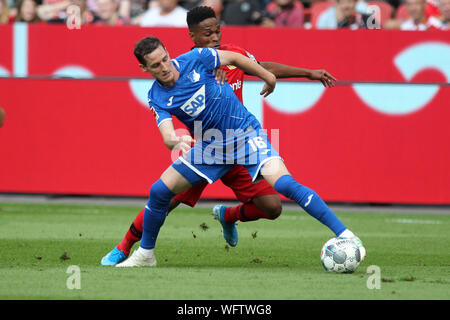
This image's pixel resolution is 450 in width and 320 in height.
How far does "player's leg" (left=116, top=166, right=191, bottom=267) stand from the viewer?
20.3 feet

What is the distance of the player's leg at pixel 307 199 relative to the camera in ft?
19.0

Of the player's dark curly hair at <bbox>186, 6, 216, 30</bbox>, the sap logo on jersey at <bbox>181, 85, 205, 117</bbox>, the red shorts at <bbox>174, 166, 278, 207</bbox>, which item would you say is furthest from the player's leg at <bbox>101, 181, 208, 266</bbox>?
the player's dark curly hair at <bbox>186, 6, 216, 30</bbox>

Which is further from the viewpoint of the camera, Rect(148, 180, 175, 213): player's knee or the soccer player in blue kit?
Rect(148, 180, 175, 213): player's knee

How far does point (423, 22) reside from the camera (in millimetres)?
11609

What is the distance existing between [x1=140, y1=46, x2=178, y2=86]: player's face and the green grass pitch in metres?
1.48

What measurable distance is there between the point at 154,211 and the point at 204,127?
2.55ft

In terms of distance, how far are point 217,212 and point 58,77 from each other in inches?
192

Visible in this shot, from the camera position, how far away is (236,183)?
269 inches

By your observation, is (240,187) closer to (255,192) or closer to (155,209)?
(255,192)

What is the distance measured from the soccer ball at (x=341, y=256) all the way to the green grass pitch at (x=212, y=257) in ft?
0.22

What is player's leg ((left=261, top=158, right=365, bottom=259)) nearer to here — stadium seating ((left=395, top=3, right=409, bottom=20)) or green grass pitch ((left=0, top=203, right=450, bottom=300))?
green grass pitch ((left=0, top=203, right=450, bottom=300))

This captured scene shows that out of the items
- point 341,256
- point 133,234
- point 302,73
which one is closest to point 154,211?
point 133,234
